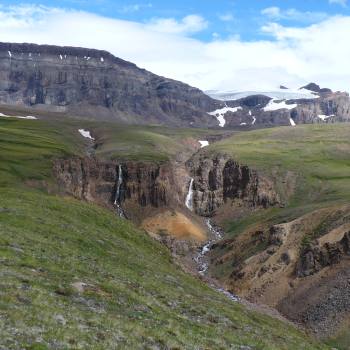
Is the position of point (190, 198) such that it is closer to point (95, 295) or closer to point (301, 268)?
point (301, 268)

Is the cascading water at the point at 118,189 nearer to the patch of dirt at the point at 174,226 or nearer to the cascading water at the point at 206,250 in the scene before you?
the patch of dirt at the point at 174,226

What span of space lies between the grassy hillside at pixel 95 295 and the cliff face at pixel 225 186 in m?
89.5

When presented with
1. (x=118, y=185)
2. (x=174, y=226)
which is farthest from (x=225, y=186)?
(x=174, y=226)

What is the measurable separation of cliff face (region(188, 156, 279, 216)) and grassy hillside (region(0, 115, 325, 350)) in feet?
294

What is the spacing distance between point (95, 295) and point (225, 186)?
450ft

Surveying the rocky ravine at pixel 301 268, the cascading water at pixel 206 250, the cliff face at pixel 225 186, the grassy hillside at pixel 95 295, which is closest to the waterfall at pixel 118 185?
the cascading water at pixel 206 250

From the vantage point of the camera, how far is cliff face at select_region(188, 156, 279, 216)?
15862 centimetres

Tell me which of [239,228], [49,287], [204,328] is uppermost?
[49,287]

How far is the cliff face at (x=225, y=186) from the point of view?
6245 inches

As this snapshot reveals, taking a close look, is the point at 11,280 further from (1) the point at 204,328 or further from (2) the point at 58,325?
(1) the point at 204,328

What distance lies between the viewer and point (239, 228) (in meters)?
139

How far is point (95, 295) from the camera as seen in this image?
36844 millimetres

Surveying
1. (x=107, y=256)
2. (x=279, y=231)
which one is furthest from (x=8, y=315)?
(x=279, y=231)

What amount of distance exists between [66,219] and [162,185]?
9072 cm
